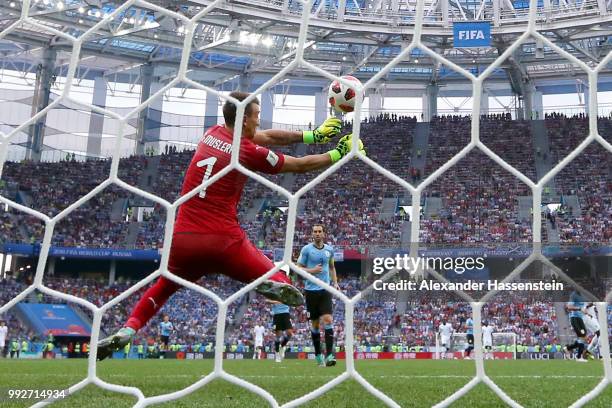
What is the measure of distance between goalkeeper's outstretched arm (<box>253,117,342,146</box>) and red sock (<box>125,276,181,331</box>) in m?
0.97

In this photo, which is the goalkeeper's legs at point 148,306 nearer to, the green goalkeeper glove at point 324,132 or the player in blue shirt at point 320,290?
the green goalkeeper glove at point 324,132

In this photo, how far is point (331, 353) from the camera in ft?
20.7

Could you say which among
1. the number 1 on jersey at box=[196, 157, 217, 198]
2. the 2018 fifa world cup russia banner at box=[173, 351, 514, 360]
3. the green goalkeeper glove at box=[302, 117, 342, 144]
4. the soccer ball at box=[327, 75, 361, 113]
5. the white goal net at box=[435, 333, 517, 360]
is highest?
the soccer ball at box=[327, 75, 361, 113]

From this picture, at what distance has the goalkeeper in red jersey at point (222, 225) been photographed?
3.20 meters

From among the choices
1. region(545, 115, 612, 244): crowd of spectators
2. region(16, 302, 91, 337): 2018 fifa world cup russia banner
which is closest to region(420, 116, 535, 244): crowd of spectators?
region(545, 115, 612, 244): crowd of spectators

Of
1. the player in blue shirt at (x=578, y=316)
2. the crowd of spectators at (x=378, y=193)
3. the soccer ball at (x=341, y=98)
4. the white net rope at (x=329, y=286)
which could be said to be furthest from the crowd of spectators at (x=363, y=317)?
the white net rope at (x=329, y=286)

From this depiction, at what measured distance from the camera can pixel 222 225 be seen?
3297 millimetres

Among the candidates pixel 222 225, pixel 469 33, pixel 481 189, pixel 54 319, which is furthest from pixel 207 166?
pixel 481 189

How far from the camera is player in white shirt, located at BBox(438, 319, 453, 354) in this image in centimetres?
1401

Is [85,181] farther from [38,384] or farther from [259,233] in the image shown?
[38,384]

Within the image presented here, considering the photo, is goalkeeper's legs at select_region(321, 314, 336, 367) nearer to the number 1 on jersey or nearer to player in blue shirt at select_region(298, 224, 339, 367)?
player in blue shirt at select_region(298, 224, 339, 367)

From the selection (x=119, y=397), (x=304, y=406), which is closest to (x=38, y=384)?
(x=119, y=397)

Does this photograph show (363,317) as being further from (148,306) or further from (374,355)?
(148,306)

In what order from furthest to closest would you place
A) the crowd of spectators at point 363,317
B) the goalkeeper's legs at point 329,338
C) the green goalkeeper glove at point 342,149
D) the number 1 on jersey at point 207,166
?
the crowd of spectators at point 363,317
the goalkeeper's legs at point 329,338
the number 1 on jersey at point 207,166
the green goalkeeper glove at point 342,149
